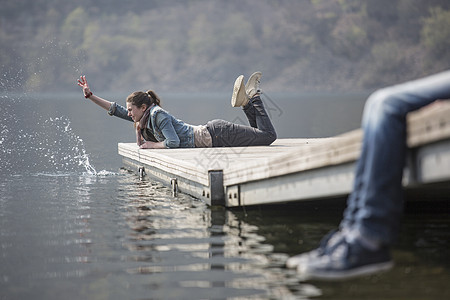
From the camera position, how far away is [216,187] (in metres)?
6.97

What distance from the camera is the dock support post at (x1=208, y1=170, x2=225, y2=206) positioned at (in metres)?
6.93

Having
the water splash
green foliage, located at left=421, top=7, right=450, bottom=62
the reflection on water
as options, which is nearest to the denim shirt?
the reflection on water

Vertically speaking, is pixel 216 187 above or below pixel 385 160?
above

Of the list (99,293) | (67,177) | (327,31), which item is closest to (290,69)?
(327,31)

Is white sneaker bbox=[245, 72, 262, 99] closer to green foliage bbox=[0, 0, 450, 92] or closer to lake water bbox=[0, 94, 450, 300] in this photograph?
lake water bbox=[0, 94, 450, 300]

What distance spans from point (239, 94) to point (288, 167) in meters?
4.36

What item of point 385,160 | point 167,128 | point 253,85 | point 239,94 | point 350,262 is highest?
point 253,85

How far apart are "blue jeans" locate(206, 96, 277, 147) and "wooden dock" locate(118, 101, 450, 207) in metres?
0.22

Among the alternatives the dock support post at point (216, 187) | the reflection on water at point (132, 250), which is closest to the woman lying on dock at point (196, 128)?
the reflection on water at point (132, 250)

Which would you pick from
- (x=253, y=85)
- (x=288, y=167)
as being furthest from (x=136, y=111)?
(x=288, y=167)

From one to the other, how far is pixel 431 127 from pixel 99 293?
82.0 inches

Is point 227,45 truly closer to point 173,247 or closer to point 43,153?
point 43,153

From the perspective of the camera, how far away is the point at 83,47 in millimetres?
102812

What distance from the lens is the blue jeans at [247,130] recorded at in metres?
9.78
